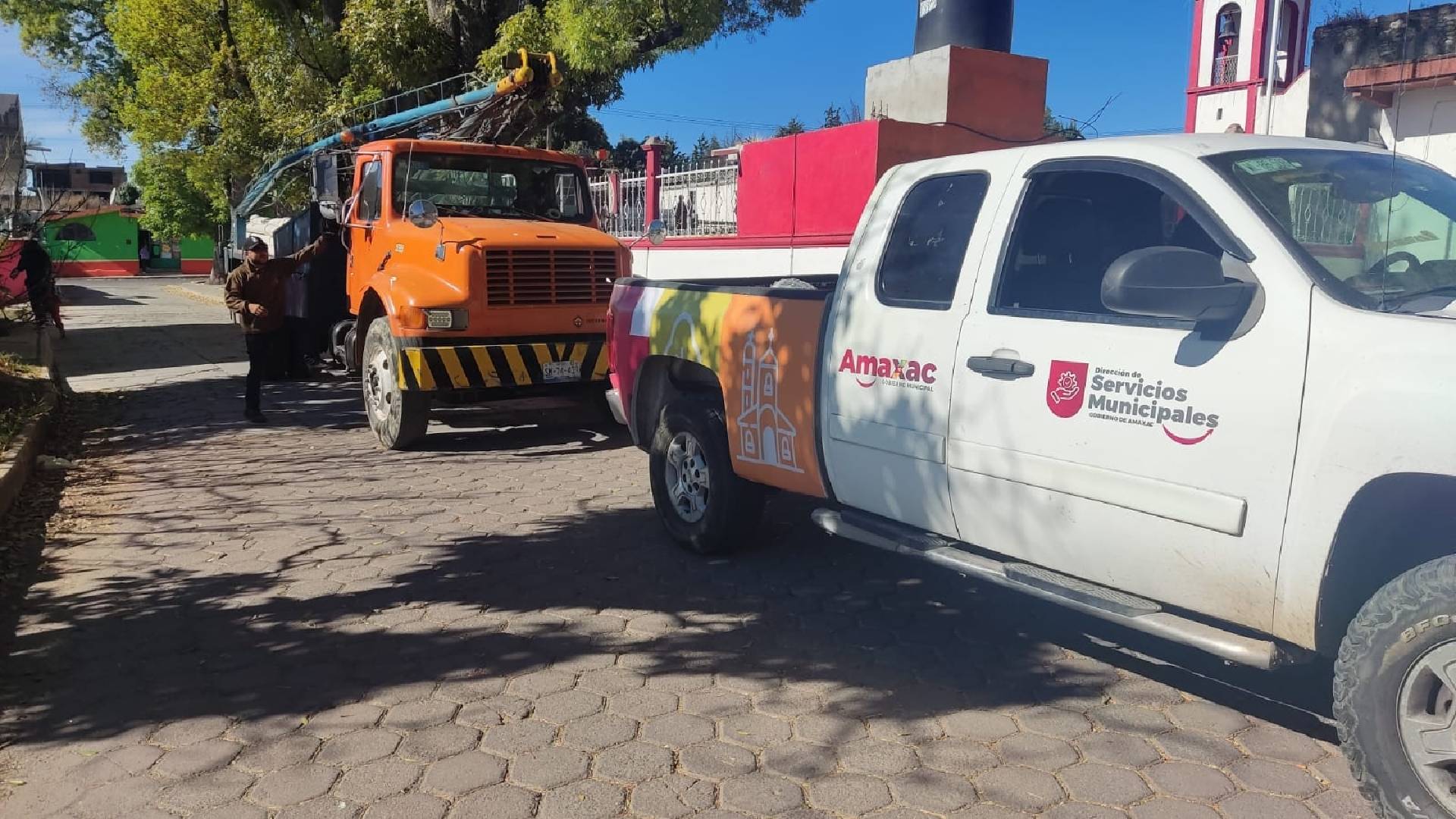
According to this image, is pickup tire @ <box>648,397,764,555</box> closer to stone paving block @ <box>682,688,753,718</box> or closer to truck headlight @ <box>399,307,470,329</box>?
stone paving block @ <box>682,688,753,718</box>

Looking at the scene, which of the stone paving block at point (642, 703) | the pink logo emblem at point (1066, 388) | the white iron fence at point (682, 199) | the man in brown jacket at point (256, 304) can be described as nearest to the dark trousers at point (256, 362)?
the man in brown jacket at point (256, 304)

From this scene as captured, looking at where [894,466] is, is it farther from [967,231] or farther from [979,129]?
[979,129]

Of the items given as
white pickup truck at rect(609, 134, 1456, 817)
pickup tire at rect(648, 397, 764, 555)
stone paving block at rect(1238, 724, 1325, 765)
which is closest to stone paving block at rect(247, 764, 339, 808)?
white pickup truck at rect(609, 134, 1456, 817)

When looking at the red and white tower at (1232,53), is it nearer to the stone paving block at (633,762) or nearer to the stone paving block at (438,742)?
the stone paving block at (633,762)

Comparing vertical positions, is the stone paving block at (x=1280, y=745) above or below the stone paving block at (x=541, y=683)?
above

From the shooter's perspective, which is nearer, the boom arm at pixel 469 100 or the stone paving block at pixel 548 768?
the stone paving block at pixel 548 768

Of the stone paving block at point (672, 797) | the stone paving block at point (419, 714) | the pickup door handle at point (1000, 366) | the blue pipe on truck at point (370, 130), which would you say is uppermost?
the blue pipe on truck at point (370, 130)

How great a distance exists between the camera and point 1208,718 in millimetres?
3879

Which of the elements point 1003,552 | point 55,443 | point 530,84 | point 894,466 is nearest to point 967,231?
point 894,466

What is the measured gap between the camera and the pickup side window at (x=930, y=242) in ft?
14.0

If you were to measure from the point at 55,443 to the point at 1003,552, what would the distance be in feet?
27.4

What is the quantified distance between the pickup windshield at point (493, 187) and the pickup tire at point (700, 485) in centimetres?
449

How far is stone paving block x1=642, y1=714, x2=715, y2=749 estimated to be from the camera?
3.74 meters

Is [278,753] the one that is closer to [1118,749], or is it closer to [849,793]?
[849,793]
